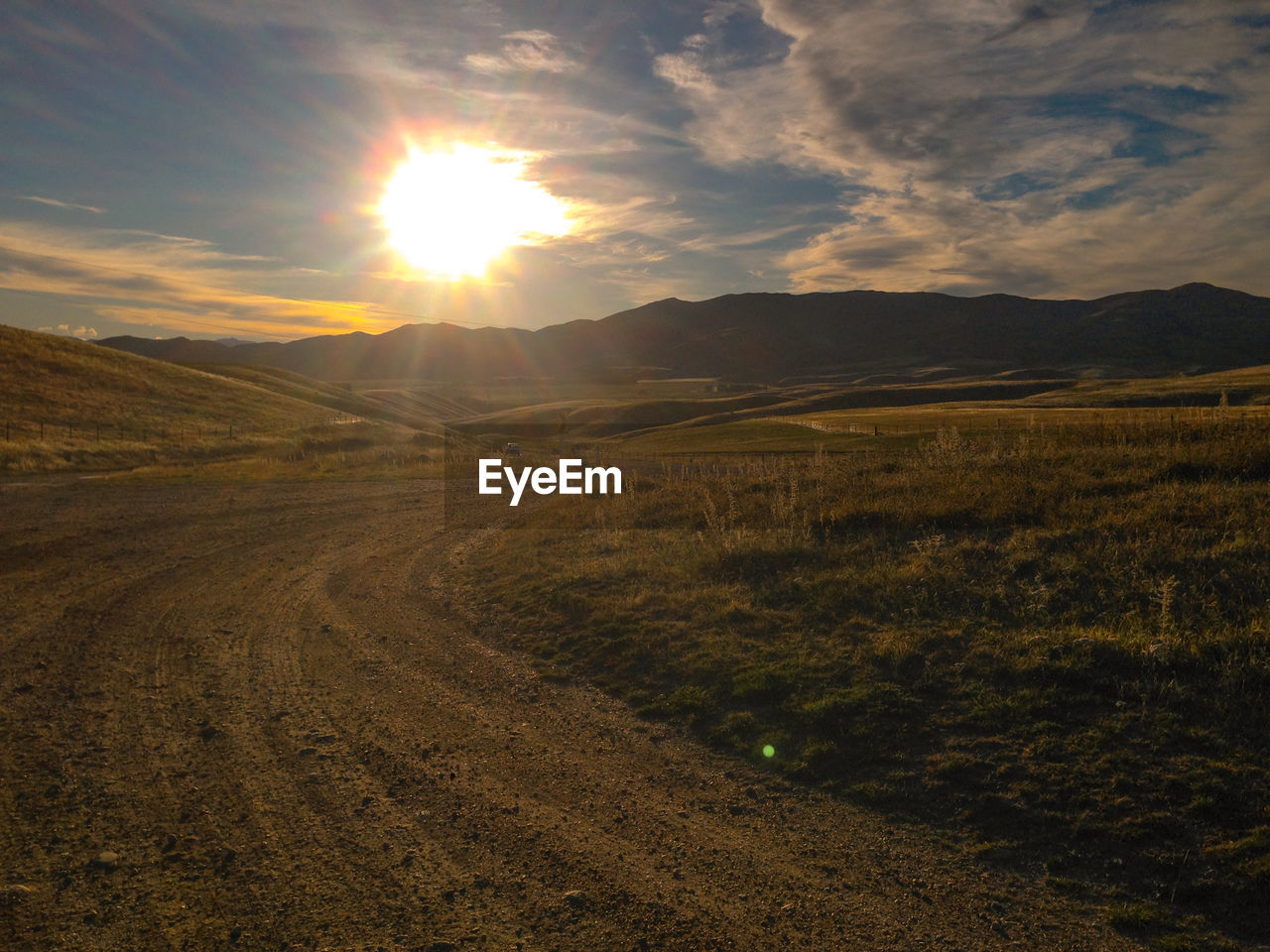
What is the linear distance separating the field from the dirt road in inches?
1.2

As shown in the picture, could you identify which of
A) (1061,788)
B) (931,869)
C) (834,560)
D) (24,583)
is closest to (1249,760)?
(1061,788)

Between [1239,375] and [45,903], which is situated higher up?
[1239,375]

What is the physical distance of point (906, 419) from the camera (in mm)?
64562

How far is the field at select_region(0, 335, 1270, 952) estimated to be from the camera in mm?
4434

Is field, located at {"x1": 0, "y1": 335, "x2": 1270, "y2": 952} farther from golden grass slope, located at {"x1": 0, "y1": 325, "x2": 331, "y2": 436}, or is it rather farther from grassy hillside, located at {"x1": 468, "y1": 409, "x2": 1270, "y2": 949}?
golden grass slope, located at {"x1": 0, "y1": 325, "x2": 331, "y2": 436}

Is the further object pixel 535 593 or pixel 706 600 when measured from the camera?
pixel 535 593

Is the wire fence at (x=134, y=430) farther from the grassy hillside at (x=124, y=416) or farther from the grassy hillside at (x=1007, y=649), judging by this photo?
the grassy hillside at (x=1007, y=649)

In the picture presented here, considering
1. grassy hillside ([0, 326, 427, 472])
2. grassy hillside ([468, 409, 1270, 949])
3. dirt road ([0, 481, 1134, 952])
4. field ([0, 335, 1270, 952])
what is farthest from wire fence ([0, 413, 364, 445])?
grassy hillside ([468, 409, 1270, 949])

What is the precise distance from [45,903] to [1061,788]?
22.1 feet

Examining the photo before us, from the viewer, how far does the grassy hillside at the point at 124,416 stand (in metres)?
35.6

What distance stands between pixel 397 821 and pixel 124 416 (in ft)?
165

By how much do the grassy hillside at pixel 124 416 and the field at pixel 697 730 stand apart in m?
25.6

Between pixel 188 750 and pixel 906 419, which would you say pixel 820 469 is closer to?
pixel 188 750

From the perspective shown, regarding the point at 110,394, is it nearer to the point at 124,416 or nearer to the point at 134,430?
the point at 124,416
